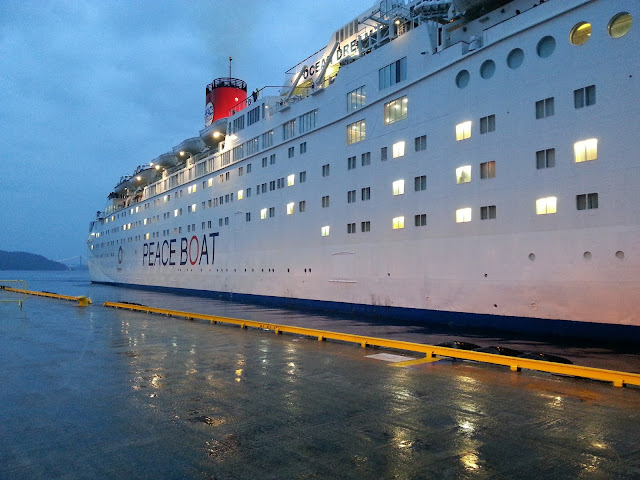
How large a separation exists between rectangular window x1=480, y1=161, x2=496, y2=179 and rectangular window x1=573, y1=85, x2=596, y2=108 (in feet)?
11.1

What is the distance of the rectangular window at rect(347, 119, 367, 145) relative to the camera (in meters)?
24.2

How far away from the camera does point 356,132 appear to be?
24.7 m

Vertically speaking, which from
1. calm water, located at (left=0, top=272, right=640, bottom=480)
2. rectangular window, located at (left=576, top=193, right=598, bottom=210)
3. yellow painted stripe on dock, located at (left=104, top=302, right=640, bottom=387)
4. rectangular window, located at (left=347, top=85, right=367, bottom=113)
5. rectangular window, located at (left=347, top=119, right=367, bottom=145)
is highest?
rectangular window, located at (left=347, top=85, right=367, bottom=113)

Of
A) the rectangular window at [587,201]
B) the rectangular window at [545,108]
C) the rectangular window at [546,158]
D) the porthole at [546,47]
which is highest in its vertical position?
the porthole at [546,47]

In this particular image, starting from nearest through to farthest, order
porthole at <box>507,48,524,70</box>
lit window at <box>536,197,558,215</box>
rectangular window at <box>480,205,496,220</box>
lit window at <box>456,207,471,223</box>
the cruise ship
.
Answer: the cruise ship
lit window at <box>536,197,558,215</box>
porthole at <box>507,48,524,70</box>
rectangular window at <box>480,205,496,220</box>
lit window at <box>456,207,471,223</box>

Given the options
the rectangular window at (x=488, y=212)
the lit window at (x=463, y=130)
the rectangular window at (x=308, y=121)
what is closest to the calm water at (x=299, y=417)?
the rectangular window at (x=488, y=212)

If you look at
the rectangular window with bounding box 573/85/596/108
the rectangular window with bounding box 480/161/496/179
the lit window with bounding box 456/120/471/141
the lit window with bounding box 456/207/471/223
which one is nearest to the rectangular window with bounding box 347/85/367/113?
the lit window with bounding box 456/120/471/141

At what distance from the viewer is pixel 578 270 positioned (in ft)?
49.6

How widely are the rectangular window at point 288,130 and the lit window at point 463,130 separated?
511 inches

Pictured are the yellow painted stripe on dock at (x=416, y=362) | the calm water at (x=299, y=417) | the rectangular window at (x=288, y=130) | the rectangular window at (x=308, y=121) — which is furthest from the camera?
the rectangular window at (x=288, y=130)

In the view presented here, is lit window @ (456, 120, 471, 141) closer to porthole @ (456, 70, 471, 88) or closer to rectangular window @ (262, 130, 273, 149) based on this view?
porthole @ (456, 70, 471, 88)

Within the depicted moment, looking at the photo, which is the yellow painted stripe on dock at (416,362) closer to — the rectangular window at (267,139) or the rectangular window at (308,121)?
the rectangular window at (308,121)

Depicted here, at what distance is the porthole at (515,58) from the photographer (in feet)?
57.4

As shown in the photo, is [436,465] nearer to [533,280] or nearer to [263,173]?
[533,280]
